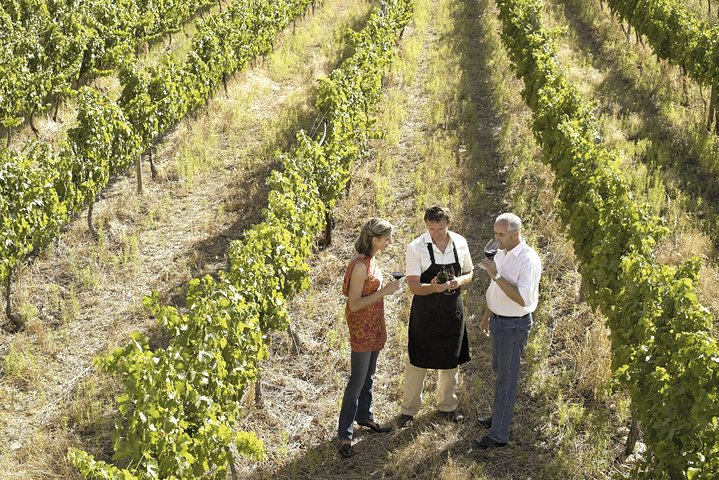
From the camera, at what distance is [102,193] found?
11383 mm

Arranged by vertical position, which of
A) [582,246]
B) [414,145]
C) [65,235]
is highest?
[582,246]

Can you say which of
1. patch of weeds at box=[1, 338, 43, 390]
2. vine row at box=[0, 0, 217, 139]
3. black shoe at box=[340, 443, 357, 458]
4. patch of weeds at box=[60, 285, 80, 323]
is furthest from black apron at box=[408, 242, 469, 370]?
vine row at box=[0, 0, 217, 139]

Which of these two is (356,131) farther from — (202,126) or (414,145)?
(202,126)

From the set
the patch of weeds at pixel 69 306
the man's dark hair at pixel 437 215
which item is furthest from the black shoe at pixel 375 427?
the patch of weeds at pixel 69 306

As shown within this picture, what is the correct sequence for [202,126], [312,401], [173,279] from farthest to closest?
1. [202,126]
2. [173,279]
3. [312,401]

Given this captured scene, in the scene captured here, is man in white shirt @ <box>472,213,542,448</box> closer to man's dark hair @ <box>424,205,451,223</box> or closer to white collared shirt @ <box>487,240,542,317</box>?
white collared shirt @ <box>487,240,542,317</box>

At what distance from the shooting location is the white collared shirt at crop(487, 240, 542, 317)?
17.9 ft

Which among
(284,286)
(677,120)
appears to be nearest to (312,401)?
(284,286)

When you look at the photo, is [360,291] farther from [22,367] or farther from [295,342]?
[22,367]

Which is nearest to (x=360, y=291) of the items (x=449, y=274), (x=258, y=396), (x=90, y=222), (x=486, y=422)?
(x=449, y=274)

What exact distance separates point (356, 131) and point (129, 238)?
345 centimetres

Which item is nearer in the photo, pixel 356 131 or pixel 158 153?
pixel 356 131

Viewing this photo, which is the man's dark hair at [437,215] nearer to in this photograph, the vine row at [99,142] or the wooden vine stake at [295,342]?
the wooden vine stake at [295,342]

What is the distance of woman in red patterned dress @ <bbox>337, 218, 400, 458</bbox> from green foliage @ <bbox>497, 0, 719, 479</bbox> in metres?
1.84
